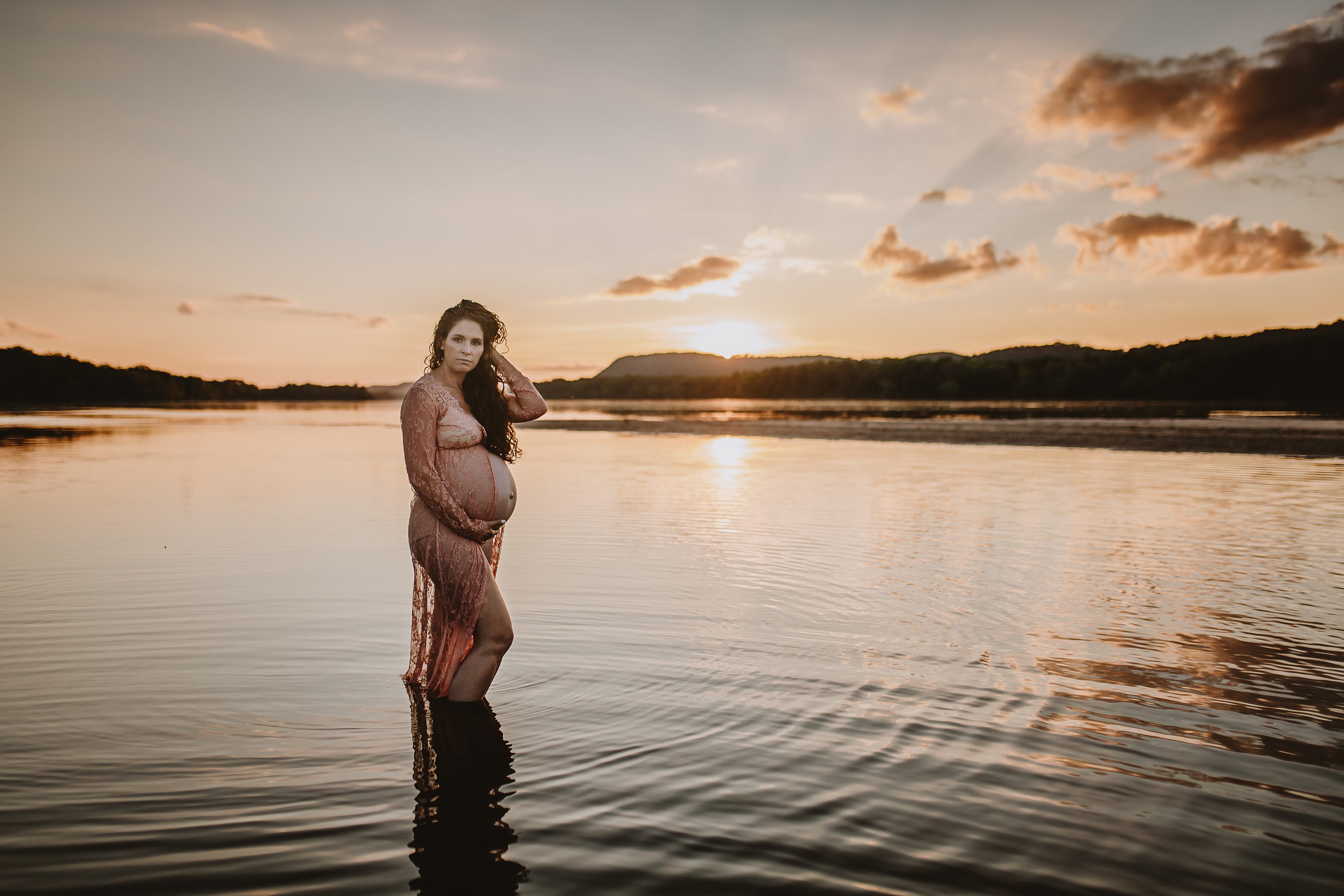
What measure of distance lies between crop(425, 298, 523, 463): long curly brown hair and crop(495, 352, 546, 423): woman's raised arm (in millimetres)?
47

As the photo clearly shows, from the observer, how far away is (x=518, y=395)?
5.29 meters

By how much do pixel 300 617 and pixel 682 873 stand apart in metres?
5.12

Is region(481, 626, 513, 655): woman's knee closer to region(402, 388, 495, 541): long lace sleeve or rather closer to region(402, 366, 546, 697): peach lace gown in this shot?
region(402, 366, 546, 697): peach lace gown

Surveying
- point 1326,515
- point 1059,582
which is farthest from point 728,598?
point 1326,515

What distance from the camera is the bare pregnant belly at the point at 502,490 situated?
498cm

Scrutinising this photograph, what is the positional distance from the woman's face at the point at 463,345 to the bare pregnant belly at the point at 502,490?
0.57 m

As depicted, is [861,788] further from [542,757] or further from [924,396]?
[924,396]

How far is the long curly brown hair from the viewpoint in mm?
5035

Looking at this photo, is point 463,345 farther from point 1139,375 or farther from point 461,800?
point 1139,375

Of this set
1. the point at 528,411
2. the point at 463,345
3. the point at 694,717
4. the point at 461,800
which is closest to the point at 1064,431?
the point at 694,717

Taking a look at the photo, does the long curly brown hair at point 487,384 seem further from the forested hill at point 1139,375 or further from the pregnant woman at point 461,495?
the forested hill at point 1139,375

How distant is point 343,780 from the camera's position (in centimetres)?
414

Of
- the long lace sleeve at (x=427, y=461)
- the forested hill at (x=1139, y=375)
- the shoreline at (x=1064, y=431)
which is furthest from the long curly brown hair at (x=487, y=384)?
the forested hill at (x=1139, y=375)

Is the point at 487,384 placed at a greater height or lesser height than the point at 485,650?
greater
